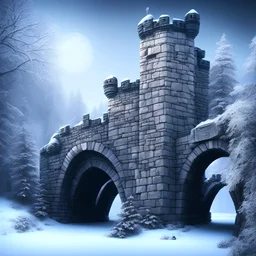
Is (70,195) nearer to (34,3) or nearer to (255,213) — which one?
(34,3)

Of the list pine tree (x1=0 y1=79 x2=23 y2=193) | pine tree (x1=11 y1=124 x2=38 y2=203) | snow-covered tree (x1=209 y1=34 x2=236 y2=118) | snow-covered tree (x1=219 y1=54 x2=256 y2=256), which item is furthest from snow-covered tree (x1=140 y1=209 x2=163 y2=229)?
snow-covered tree (x1=209 y1=34 x2=236 y2=118)

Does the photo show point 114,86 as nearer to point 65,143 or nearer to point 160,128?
point 160,128

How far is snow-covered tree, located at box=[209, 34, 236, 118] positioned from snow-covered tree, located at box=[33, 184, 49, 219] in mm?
6300

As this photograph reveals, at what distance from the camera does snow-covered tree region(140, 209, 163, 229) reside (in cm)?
824

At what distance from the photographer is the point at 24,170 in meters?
12.2

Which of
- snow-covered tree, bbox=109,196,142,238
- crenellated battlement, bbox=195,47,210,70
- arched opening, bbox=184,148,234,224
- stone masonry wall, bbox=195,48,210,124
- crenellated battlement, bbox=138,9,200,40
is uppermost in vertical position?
crenellated battlement, bbox=138,9,200,40

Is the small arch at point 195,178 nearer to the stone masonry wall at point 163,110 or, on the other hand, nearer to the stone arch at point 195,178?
the stone arch at point 195,178

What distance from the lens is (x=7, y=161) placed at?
1214 cm

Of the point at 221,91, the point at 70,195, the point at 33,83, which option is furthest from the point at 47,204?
the point at 221,91

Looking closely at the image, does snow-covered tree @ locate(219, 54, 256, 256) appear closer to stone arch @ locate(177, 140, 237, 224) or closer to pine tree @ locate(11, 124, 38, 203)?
stone arch @ locate(177, 140, 237, 224)

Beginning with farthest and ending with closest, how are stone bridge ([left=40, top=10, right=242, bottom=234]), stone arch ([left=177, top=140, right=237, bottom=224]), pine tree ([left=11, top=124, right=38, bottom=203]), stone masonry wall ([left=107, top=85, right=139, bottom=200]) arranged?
pine tree ([left=11, top=124, right=38, bottom=203]) < stone masonry wall ([left=107, top=85, right=139, bottom=200]) < stone bridge ([left=40, top=10, right=242, bottom=234]) < stone arch ([left=177, top=140, right=237, bottom=224])

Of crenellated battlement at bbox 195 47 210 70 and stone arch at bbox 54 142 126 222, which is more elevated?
crenellated battlement at bbox 195 47 210 70

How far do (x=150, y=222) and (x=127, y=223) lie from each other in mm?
518


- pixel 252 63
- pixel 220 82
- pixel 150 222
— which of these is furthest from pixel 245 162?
pixel 220 82
